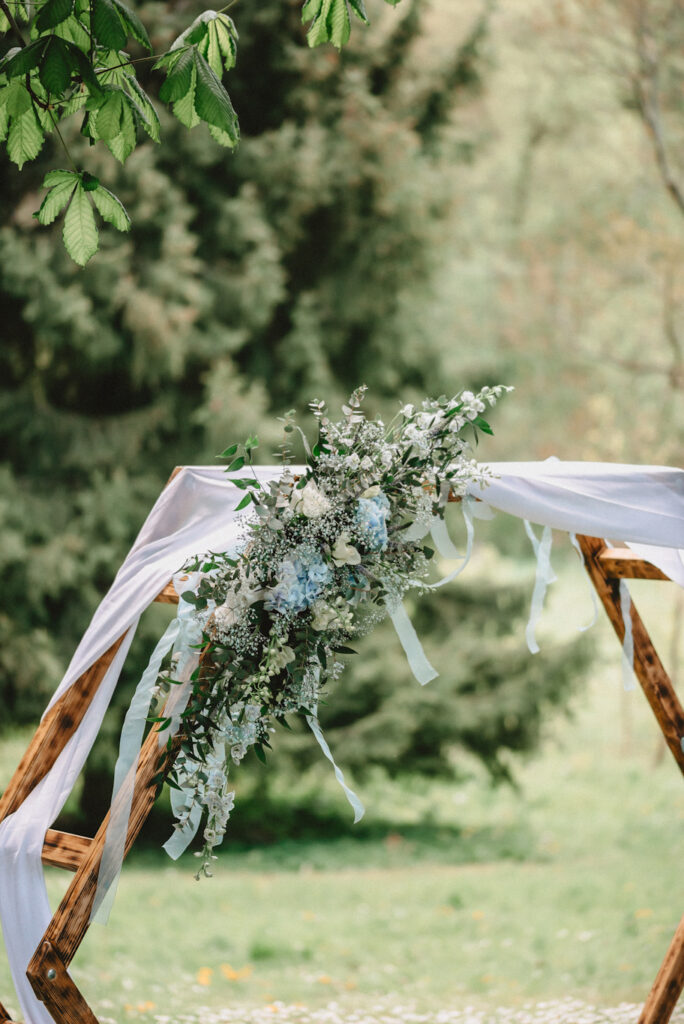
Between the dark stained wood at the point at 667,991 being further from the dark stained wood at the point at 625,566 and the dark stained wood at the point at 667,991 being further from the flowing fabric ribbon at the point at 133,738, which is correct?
the flowing fabric ribbon at the point at 133,738

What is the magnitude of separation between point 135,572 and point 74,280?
415 cm

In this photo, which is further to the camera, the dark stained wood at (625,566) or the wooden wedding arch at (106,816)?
the dark stained wood at (625,566)

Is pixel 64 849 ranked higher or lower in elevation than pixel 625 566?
higher

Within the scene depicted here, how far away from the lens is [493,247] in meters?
11.3

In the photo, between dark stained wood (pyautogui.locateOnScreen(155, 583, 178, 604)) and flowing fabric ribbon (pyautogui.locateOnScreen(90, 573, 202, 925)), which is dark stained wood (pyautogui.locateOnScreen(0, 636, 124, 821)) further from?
flowing fabric ribbon (pyautogui.locateOnScreen(90, 573, 202, 925))

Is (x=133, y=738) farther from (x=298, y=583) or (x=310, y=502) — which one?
(x=310, y=502)

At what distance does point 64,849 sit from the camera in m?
2.64

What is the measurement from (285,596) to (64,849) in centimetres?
90

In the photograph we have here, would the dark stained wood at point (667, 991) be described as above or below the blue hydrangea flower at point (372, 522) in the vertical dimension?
below

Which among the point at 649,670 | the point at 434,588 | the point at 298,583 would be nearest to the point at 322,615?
the point at 298,583

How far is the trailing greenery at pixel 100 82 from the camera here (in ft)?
6.93

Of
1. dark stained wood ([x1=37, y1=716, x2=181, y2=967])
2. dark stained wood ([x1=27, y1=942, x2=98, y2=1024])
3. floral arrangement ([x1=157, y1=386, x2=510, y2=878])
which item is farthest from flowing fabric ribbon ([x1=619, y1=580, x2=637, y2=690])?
dark stained wood ([x1=27, y1=942, x2=98, y2=1024])

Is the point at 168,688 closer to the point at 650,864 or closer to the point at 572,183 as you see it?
the point at 650,864

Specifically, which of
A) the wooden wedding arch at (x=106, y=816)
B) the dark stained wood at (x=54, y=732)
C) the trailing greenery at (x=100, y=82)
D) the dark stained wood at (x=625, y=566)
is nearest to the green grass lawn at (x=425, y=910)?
the wooden wedding arch at (x=106, y=816)
